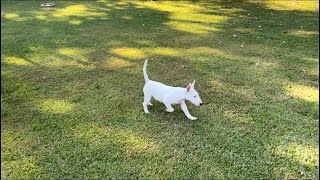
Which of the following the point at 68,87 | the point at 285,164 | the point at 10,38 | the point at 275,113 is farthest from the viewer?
the point at 10,38

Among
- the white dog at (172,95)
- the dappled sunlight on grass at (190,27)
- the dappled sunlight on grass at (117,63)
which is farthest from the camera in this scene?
the dappled sunlight on grass at (190,27)

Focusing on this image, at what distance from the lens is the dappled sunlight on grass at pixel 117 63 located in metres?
5.74

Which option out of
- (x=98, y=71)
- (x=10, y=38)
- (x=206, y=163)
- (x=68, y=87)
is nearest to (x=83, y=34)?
(x=10, y=38)

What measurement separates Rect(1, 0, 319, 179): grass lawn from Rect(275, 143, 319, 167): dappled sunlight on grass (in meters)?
0.01

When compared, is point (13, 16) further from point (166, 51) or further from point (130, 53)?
point (166, 51)

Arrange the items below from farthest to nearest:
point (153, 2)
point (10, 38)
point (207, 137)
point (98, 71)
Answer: point (153, 2), point (10, 38), point (98, 71), point (207, 137)

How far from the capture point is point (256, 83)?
5.05m

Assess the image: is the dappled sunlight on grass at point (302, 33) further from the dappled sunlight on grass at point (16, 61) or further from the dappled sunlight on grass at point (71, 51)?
the dappled sunlight on grass at point (16, 61)

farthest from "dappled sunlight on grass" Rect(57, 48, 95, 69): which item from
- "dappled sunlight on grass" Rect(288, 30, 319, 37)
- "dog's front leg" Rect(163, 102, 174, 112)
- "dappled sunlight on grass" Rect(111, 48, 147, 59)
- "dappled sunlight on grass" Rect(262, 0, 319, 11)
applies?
"dappled sunlight on grass" Rect(262, 0, 319, 11)

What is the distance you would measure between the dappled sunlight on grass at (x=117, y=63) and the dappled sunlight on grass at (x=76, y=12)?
4.10m

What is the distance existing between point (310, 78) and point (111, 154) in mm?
3234

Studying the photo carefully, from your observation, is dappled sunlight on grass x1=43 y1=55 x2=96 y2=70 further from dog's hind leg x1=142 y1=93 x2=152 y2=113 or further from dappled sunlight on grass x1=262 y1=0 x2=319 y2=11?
dappled sunlight on grass x1=262 y1=0 x2=319 y2=11

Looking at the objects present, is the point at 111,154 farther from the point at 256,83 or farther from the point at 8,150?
the point at 256,83

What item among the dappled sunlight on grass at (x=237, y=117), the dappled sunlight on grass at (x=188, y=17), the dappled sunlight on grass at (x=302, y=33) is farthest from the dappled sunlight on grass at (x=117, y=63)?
the dappled sunlight on grass at (x=302, y=33)
